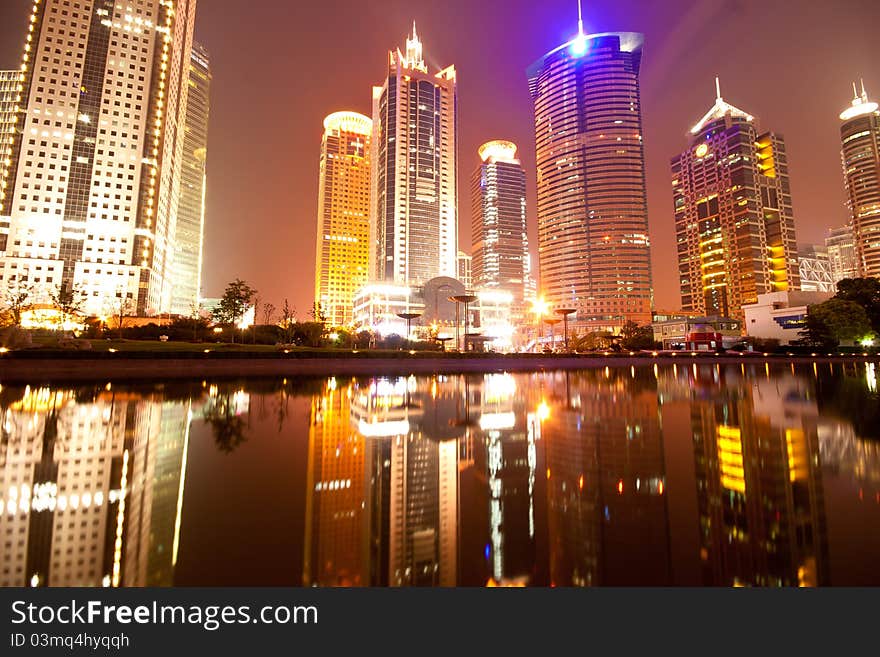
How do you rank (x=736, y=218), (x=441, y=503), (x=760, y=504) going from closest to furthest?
(x=760, y=504), (x=441, y=503), (x=736, y=218)

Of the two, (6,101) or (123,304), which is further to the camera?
(6,101)

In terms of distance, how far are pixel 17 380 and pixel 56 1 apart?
122 meters

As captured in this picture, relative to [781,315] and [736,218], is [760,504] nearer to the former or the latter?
[781,315]

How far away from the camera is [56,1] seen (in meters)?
91.6

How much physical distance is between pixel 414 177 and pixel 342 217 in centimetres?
5251

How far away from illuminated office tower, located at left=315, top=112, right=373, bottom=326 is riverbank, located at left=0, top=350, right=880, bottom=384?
13637 cm

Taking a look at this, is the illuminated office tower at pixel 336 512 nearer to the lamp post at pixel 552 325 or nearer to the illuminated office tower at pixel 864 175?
the lamp post at pixel 552 325

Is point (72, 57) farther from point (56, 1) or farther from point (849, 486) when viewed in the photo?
point (849, 486)

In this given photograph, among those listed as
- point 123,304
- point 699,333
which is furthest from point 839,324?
point 123,304

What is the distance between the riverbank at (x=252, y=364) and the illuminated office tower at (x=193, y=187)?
137944mm

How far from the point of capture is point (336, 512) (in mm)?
4105

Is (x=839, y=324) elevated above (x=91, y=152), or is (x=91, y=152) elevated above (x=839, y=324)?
(x=91, y=152)

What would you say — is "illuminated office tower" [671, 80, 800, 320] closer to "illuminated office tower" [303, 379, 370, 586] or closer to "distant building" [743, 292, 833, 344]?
"distant building" [743, 292, 833, 344]

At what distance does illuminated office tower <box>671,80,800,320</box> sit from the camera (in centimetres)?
15038
